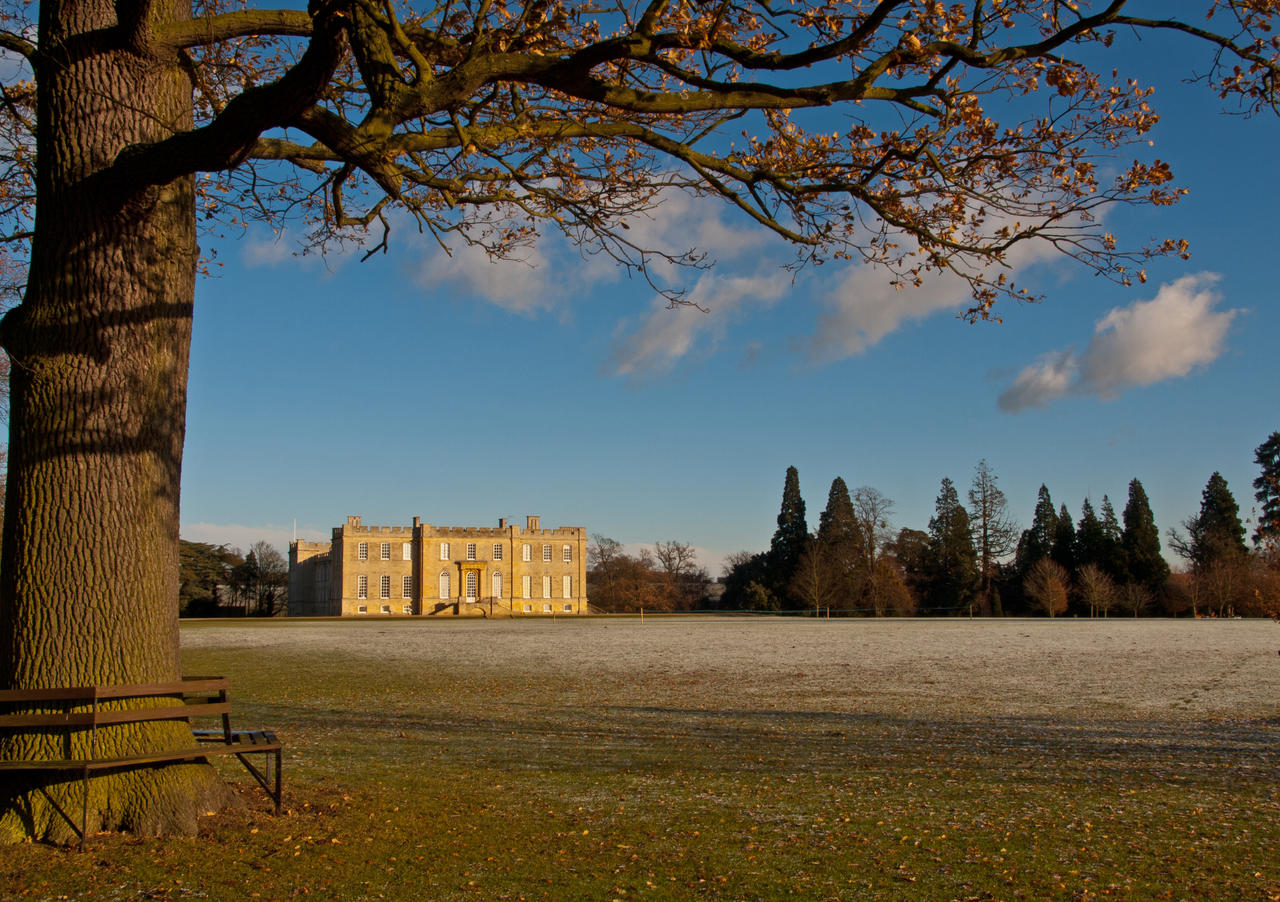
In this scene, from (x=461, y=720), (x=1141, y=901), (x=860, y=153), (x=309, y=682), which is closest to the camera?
(x=1141, y=901)

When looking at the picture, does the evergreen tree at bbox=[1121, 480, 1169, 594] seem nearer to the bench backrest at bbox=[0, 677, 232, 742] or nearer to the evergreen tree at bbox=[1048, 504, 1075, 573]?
the evergreen tree at bbox=[1048, 504, 1075, 573]

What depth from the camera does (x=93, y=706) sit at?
5344mm

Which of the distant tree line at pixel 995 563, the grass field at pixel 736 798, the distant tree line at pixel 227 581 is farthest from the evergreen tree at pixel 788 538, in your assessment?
the grass field at pixel 736 798

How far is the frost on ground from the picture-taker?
41.9ft

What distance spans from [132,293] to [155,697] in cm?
242

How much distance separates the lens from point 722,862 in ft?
16.6

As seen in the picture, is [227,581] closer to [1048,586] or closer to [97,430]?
[1048,586]

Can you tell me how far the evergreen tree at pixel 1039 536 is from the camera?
71000mm

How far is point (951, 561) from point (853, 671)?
5567 cm

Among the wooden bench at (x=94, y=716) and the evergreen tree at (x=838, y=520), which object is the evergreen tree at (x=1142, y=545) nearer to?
the evergreen tree at (x=838, y=520)

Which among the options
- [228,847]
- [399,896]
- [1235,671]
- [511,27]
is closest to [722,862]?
[399,896]

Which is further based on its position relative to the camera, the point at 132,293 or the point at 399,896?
the point at 132,293

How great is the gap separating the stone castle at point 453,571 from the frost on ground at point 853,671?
4543cm

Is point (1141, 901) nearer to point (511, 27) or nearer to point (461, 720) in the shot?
point (511, 27)
